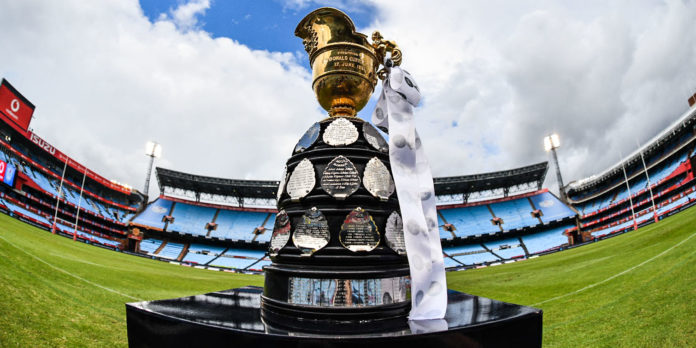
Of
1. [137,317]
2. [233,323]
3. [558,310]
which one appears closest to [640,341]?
[558,310]

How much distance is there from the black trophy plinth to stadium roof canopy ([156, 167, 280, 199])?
100 ft

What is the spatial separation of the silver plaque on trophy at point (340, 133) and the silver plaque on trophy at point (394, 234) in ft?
2.56

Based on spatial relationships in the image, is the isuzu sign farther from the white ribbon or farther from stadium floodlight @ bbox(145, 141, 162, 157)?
the white ribbon

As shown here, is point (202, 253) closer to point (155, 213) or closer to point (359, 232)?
point (155, 213)

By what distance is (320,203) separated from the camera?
96.6 inches

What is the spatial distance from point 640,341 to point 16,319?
27.5 ft

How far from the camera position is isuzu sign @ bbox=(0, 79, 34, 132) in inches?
1011

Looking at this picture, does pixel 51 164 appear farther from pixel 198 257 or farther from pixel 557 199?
pixel 557 199

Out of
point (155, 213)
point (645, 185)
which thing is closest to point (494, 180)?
point (645, 185)

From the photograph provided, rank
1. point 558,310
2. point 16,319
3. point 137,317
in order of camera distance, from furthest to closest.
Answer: point 558,310
point 16,319
point 137,317

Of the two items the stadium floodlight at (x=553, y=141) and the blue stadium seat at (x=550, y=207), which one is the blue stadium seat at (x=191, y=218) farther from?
the stadium floodlight at (x=553, y=141)

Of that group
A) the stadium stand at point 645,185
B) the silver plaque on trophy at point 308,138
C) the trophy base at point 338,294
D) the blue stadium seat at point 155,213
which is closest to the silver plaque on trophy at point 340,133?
the silver plaque on trophy at point 308,138

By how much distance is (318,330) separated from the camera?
1.88 meters

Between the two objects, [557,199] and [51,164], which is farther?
[557,199]
